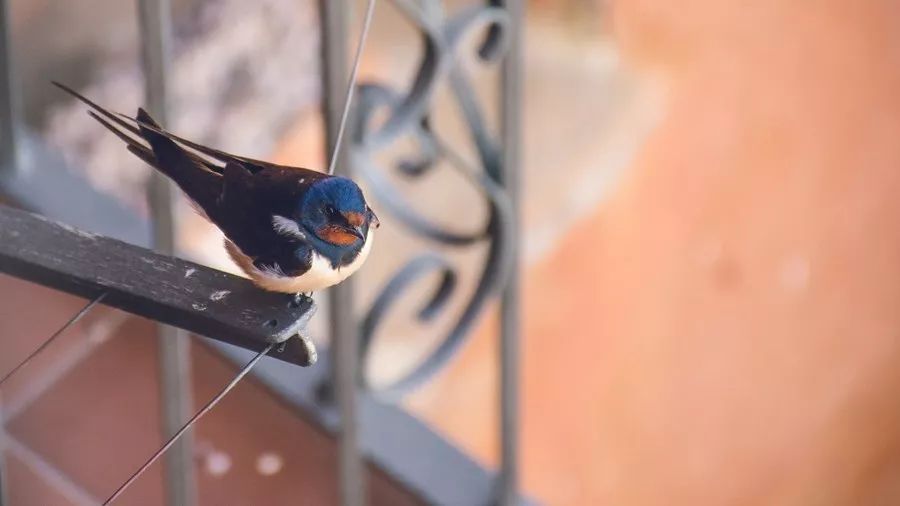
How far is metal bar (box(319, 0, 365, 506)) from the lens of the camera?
0.63 m

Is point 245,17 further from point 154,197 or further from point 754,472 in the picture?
point 754,472

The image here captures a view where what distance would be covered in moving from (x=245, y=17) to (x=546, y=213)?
1.85ft

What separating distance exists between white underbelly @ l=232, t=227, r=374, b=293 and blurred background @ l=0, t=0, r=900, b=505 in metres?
0.86

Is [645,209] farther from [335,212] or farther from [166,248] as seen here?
[335,212]

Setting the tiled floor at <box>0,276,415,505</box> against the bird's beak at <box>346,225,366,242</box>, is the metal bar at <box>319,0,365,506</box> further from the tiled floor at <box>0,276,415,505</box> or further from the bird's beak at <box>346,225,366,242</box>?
the bird's beak at <box>346,225,366,242</box>

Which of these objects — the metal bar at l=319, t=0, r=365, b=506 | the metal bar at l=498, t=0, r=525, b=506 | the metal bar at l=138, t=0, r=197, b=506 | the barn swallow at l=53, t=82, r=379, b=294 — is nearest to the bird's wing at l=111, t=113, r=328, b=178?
the barn swallow at l=53, t=82, r=379, b=294

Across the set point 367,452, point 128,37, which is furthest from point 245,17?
point 367,452

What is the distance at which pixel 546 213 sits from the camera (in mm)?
1672

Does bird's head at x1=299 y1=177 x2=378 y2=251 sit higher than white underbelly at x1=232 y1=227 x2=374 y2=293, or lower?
higher

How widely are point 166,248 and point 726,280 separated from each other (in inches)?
42.4

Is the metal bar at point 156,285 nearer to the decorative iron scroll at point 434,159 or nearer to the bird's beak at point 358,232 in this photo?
the bird's beak at point 358,232

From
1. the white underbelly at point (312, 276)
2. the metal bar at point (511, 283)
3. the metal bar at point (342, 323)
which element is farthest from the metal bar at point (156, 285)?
the metal bar at point (511, 283)

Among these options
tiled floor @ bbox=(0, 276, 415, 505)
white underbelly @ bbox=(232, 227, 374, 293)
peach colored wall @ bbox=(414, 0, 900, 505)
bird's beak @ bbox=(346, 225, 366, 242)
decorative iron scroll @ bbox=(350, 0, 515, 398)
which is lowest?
peach colored wall @ bbox=(414, 0, 900, 505)

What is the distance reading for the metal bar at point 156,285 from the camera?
0.28 m
